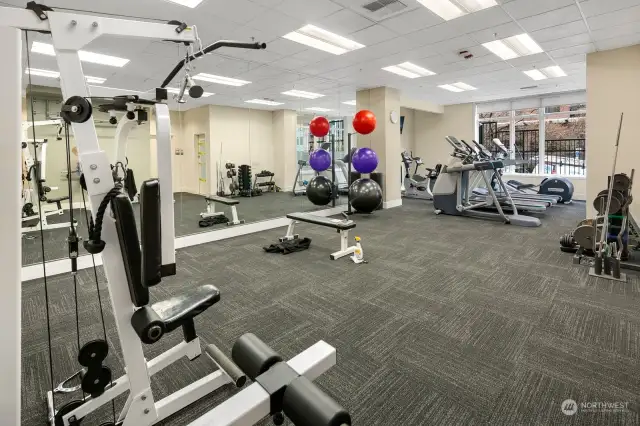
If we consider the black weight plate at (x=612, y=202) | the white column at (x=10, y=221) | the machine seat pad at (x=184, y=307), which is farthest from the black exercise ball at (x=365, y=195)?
the white column at (x=10, y=221)

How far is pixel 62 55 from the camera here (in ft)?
4.05

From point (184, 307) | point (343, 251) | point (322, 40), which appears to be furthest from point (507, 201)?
point (184, 307)

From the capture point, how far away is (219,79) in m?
6.15

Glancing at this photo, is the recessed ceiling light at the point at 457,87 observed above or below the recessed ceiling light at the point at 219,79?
above

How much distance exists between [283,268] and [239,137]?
3481mm

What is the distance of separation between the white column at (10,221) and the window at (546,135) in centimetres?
996

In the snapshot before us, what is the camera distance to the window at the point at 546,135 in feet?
30.0

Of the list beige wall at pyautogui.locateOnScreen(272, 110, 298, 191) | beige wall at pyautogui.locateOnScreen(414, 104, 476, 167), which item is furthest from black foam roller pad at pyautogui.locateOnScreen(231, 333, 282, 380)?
beige wall at pyautogui.locateOnScreen(414, 104, 476, 167)


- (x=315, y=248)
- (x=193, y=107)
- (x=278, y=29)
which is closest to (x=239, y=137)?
(x=193, y=107)

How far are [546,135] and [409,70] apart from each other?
5.46 m

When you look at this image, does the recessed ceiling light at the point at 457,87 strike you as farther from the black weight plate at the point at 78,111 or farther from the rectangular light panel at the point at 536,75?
the black weight plate at the point at 78,111

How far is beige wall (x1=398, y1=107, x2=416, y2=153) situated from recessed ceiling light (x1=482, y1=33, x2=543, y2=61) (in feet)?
17.4

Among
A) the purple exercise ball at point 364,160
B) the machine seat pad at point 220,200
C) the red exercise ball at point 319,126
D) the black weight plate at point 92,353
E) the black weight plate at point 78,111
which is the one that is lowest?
the black weight plate at point 92,353

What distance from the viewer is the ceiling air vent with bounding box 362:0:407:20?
357 centimetres
